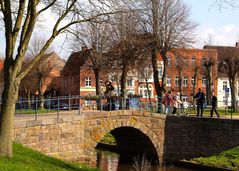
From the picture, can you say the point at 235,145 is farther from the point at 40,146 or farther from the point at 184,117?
the point at 40,146

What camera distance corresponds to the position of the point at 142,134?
2612 cm

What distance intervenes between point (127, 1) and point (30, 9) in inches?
103

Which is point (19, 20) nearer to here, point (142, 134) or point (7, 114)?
point (7, 114)

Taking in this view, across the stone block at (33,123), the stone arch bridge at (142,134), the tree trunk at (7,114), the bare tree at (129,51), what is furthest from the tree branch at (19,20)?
the bare tree at (129,51)

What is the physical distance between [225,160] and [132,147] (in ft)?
27.3

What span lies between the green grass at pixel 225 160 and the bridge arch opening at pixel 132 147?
3.38m

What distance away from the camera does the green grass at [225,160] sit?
21.5 metres

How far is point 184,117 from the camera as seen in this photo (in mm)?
26531

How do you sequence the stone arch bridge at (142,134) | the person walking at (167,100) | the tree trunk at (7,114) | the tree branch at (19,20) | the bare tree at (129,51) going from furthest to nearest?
the bare tree at (129,51) → the person walking at (167,100) → the stone arch bridge at (142,134) → the tree branch at (19,20) → the tree trunk at (7,114)

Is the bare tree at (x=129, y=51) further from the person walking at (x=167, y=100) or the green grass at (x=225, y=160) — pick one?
the green grass at (x=225, y=160)

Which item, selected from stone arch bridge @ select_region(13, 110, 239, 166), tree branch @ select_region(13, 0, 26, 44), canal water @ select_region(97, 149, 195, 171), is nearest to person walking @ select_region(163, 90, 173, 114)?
stone arch bridge @ select_region(13, 110, 239, 166)

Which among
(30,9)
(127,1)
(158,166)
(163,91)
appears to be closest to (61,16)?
(30,9)

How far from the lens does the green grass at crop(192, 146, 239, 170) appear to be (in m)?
21.5

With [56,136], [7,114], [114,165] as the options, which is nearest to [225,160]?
[114,165]
